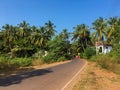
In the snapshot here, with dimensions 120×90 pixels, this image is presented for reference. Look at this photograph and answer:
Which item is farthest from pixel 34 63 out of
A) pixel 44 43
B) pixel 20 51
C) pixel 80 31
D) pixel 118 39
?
pixel 80 31

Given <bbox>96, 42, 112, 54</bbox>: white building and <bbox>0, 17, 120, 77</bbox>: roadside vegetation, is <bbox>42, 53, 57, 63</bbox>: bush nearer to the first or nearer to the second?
<bbox>0, 17, 120, 77</bbox>: roadside vegetation

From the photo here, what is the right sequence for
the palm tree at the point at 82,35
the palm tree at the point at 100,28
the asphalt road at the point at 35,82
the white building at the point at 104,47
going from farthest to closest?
1. the palm tree at the point at 82,35
2. the white building at the point at 104,47
3. the palm tree at the point at 100,28
4. the asphalt road at the point at 35,82

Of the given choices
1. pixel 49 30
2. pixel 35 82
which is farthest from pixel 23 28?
pixel 35 82

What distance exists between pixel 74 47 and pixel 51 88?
3206 inches

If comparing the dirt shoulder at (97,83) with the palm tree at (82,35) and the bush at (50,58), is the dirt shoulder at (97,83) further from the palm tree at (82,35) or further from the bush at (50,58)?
the palm tree at (82,35)

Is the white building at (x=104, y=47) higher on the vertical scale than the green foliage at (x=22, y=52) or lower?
higher

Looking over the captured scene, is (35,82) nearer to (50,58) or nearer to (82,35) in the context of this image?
(50,58)

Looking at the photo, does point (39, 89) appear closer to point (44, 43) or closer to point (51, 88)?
point (51, 88)

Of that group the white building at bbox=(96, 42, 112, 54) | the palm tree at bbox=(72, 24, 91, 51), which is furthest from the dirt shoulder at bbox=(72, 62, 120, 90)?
the palm tree at bbox=(72, 24, 91, 51)

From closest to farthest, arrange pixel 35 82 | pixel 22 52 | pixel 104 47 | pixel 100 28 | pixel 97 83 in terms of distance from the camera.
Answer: pixel 35 82
pixel 97 83
pixel 22 52
pixel 100 28
pixel 104 47

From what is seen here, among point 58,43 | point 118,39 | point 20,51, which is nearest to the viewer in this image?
point 118,39

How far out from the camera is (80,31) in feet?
276

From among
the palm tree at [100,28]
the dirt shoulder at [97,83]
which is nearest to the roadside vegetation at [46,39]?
the palm tree at [100,28]

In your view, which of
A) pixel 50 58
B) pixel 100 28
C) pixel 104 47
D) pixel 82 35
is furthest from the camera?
pixel 82 35
